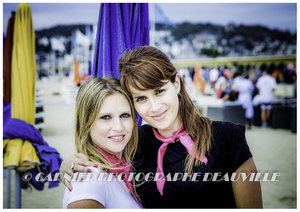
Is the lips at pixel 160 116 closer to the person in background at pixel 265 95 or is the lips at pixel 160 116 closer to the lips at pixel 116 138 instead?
the lips at pixel 116 138

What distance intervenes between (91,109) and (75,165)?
364 millimetres

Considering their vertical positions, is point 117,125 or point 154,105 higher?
point 154,105

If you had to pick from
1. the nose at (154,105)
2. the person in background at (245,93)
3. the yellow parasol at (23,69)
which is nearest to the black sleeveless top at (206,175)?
the nose at (154,105)

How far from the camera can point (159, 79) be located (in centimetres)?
163

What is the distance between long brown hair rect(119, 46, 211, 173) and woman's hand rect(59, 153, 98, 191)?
537 millimetres

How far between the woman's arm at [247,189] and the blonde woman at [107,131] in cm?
66

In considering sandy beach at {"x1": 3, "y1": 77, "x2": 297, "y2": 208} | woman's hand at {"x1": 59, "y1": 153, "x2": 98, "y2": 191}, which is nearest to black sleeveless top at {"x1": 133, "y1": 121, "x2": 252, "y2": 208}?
woman's hand at {"x1": 59, "y1": 153, "x2": 98, "y2": 191}

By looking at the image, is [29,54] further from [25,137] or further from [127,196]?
[127,196]

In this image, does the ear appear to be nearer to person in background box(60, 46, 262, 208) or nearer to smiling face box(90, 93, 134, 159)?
person in background box(60, 46, 262, 208)

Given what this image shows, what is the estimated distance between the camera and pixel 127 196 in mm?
1641

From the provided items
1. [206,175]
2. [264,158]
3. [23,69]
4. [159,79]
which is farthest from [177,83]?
[264,158]

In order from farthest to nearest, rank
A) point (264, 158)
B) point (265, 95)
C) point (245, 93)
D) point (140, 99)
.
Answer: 1. point (265, 95)
2. point (245, 93)
3. point (264, 158)
4. point (140, 99)

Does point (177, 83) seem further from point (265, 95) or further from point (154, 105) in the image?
point (265, 95)

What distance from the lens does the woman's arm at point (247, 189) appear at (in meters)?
1.65
